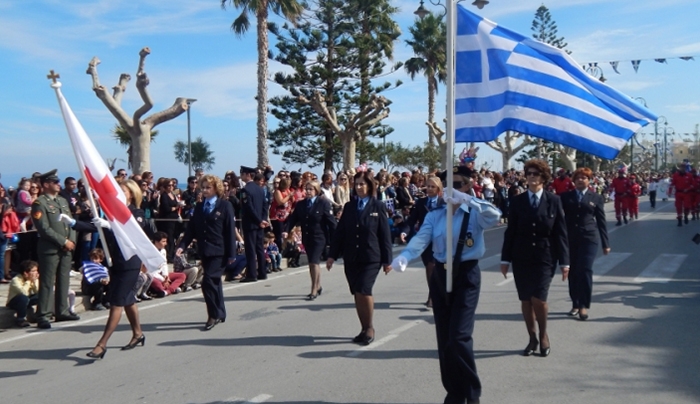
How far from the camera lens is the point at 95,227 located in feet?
24.6

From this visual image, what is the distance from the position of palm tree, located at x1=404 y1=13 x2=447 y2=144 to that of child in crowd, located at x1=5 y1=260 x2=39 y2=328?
35018mm

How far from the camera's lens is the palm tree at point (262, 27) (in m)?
27.2

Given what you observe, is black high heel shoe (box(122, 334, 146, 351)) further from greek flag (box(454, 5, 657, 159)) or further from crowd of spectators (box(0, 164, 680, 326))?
greek flag (box(454, 5, 657, 159))

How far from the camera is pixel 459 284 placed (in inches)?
218

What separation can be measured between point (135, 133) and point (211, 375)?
397 inches

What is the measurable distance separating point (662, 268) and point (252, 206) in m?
7.68

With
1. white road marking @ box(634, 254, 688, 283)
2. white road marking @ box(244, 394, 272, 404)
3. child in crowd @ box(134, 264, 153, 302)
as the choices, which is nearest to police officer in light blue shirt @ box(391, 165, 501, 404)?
white road marking @ box(244, 394, 272, 404)

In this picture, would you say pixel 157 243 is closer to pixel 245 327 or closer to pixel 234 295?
pixel 234 295

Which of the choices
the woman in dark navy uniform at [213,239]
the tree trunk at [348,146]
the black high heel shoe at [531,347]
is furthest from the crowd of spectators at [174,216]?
the tree trunk at [348,146]

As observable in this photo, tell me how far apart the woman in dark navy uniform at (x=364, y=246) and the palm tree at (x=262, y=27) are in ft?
66.4

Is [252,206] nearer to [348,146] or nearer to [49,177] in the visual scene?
[49,177]

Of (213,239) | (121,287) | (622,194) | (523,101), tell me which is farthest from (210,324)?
(622,194)

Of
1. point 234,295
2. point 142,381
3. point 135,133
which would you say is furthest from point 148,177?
point 142,381

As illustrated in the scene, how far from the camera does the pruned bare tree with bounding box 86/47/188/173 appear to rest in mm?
14891
